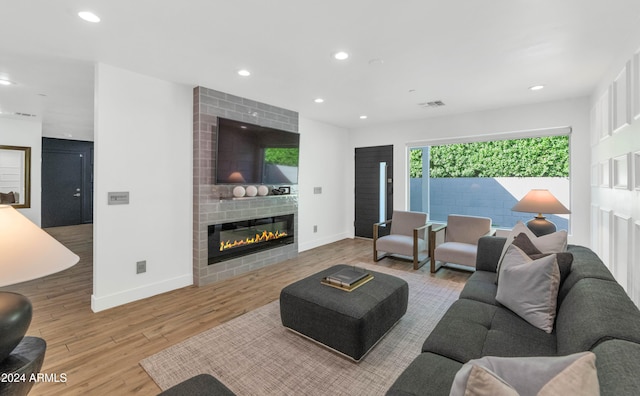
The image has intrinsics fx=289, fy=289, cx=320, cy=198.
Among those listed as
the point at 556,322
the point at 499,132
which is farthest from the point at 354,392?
the point at 499,132

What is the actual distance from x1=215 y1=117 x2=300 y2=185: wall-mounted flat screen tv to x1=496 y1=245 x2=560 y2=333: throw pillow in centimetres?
319

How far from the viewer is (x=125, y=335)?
244 cm

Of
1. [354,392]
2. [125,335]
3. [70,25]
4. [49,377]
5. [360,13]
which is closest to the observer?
[354,392]

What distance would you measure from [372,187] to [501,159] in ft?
7.73

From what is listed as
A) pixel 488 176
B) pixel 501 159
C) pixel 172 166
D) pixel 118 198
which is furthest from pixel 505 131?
pixel 118 198

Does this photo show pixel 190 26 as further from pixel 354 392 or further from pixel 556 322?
pixel 556 322

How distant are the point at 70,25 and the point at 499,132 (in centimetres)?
534

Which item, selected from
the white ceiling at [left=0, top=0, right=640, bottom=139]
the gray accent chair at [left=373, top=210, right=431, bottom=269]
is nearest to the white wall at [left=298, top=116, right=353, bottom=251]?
the gray accent chair at [left=373, top=210, right=431, bottom=269]

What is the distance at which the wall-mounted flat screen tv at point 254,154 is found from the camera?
3.72 metres

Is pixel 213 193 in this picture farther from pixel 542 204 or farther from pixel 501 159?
pixel 501 159

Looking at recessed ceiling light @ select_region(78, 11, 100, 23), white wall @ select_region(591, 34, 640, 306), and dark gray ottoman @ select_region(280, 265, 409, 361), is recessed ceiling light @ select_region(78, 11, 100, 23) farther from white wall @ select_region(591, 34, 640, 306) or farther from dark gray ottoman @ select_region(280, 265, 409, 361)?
white wall @ select_region(591, 34, 640, 306)

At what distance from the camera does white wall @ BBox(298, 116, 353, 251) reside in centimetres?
541

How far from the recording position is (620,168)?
2.49m

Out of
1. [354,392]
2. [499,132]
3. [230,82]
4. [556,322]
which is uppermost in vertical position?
[230,82]
